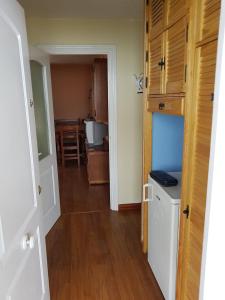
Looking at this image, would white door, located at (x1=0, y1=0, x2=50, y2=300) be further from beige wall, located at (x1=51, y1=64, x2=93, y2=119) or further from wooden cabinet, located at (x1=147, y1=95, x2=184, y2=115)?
beige wall, located at (x1=51, y1=64, x2=93, y2=119)

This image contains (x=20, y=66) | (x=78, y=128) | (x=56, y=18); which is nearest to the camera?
(x=20, y=66)

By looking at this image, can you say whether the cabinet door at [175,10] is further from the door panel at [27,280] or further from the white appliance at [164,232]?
the door panel at [27,280]

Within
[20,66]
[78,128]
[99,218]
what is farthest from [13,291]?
[78,128]

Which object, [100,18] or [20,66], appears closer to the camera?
[20,66]

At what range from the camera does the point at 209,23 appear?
3.23 ft

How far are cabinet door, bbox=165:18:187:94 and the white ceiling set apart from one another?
108 centimetres

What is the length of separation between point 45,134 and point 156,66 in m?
1.50

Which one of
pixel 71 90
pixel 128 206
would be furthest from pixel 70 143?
pixel 128 206

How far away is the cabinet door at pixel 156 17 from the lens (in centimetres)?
156

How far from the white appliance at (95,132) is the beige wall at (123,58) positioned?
157 cm

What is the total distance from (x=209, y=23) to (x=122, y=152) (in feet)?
7.08

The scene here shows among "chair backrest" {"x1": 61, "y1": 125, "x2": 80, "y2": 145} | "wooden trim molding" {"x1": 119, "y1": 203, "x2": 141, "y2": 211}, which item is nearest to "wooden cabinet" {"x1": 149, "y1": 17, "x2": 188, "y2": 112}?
"wooden trim molding" {"x1": 119, "y1": 203, "x2": 141, "y2": 211}

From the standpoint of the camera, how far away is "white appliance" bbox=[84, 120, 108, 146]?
4.51m

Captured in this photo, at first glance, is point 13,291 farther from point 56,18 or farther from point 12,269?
point 56,18
